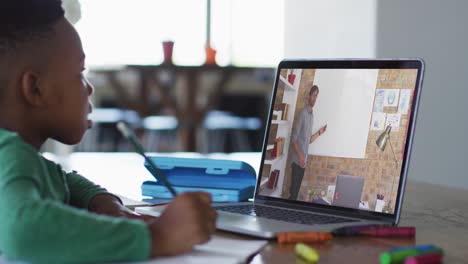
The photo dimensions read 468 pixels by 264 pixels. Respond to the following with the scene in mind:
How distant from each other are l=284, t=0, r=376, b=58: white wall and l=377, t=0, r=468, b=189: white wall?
0.04m

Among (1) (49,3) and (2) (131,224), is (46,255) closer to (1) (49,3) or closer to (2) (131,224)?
(2) (131,224)

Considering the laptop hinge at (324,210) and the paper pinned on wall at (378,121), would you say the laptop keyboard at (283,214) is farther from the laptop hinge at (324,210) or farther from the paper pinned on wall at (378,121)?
the paper pinned on wall at (378,121)

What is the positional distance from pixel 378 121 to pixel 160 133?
5426 millimetres

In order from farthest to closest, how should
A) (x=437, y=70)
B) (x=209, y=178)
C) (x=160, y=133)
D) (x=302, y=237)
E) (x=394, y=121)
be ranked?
(x=160, y=133), (x=437, y=70), (x=209, y=178), (x=394, y=121), (x=302, y=237)

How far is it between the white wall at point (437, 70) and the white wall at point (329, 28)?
4 cm

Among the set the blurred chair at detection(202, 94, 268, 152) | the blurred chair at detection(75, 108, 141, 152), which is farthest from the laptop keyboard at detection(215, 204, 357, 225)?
the blurred chair at detection(75, 108, 141, 152)

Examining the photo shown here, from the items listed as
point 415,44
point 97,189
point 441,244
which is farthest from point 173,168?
point 415,44

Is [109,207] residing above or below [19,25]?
below

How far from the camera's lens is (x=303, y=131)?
114 cm

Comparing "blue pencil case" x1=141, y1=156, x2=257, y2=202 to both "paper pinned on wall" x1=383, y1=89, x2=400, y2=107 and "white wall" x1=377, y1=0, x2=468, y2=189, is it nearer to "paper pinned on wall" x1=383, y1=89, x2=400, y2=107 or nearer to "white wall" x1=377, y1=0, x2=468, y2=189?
"paper pinned on wall" x1=383, y1=89, x2=400, y2=107

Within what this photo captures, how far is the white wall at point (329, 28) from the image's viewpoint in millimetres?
1800

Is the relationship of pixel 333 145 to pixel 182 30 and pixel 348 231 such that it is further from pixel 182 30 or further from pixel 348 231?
pixel 182 30

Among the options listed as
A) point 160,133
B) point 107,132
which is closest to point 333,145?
point 160,133

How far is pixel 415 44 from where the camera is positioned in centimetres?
174
